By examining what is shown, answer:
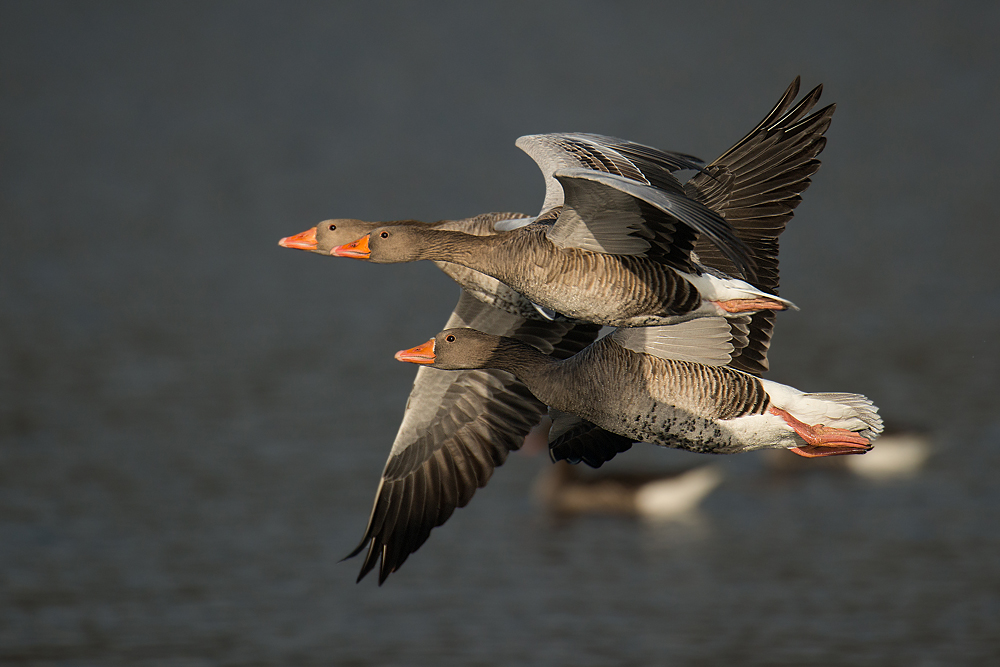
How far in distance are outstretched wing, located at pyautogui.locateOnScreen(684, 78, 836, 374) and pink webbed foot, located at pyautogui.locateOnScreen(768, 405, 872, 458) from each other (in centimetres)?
75

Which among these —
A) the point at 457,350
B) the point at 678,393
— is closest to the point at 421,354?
the point at 457,350

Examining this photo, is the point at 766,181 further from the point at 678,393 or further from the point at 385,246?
the point at 385,246

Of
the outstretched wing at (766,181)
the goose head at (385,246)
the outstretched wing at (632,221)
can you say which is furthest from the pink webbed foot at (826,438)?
the goose head at (385,246)

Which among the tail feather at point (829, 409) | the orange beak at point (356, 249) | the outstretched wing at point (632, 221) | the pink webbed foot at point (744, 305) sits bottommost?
the tail feather at point (829, 409)

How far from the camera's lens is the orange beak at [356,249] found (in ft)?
30.4

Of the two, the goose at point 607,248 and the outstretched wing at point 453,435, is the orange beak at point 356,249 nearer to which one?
the goose at point 607,248

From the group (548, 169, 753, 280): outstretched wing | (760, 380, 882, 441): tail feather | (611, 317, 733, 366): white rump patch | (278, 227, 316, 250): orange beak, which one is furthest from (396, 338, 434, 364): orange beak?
(760, 380, 882, 441): tail feather

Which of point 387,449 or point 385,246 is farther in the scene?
point 387,449

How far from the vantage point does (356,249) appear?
366 inches

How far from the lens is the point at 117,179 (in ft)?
180

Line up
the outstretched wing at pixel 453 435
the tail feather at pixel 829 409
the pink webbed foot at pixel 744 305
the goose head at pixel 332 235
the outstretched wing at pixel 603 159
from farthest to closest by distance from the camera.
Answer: the outstretched wing at pixel 453 435 → the tail feather at pixel 829 409 → the goose head at pixel 332 235 → the outstretched wing at pixel 603 159 → the pink webbed foot at pixel 744 305

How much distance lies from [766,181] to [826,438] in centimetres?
198

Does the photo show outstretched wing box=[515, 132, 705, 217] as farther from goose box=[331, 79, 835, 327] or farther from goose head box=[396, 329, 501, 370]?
goose head box=[396, 329, 501, 370]

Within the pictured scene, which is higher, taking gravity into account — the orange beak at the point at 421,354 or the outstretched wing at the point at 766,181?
the outstretched wing at the point at 766,181
